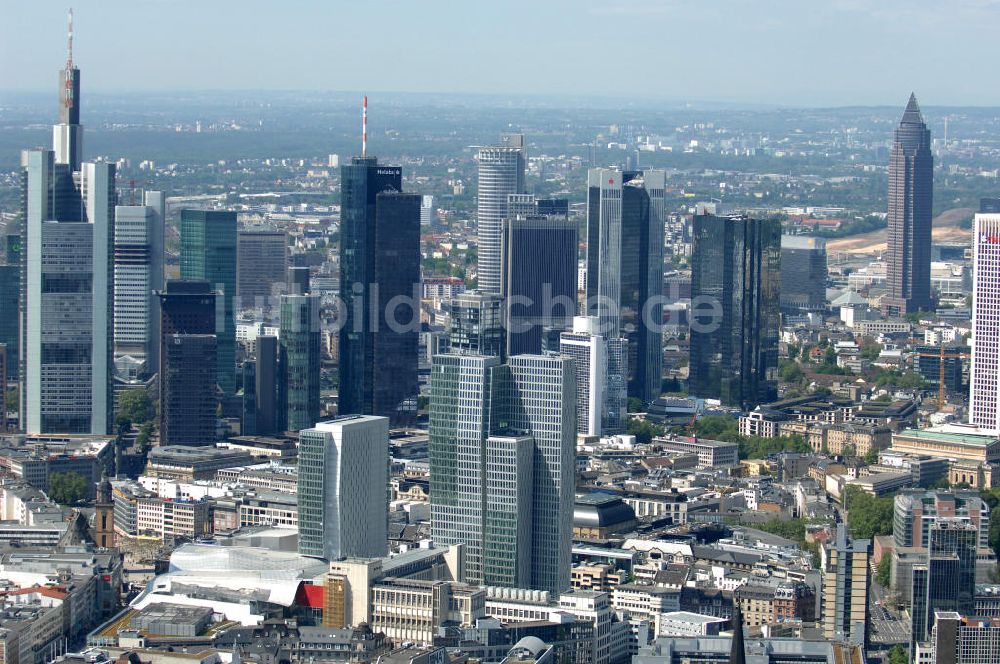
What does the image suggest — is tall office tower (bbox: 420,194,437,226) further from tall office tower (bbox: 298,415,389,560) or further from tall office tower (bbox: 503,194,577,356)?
tall office tower (bbox: 298,415,389,560)

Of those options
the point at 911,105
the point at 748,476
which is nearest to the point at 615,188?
the point at 748,476

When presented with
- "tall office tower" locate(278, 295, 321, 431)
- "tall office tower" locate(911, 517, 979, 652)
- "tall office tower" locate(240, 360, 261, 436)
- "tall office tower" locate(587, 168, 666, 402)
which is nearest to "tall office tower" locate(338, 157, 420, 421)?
"tall office tower" locate(278, 295, 321, 431)

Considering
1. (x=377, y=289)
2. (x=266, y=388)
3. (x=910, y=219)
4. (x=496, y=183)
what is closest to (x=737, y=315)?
(x=377, y=289)

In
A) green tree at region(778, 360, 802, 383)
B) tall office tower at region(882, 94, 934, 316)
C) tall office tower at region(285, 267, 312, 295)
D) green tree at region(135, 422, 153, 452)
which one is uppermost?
tall office tower at region(882, 94, 934, 316)

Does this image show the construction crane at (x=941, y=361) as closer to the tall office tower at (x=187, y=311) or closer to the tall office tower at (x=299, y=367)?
the tall office tower at (x=299, y=367)

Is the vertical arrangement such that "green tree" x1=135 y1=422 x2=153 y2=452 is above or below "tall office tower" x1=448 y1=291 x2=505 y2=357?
below

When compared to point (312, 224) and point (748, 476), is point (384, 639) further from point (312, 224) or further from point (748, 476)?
point (312, 224)

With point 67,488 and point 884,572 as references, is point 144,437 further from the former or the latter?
point 884,572
